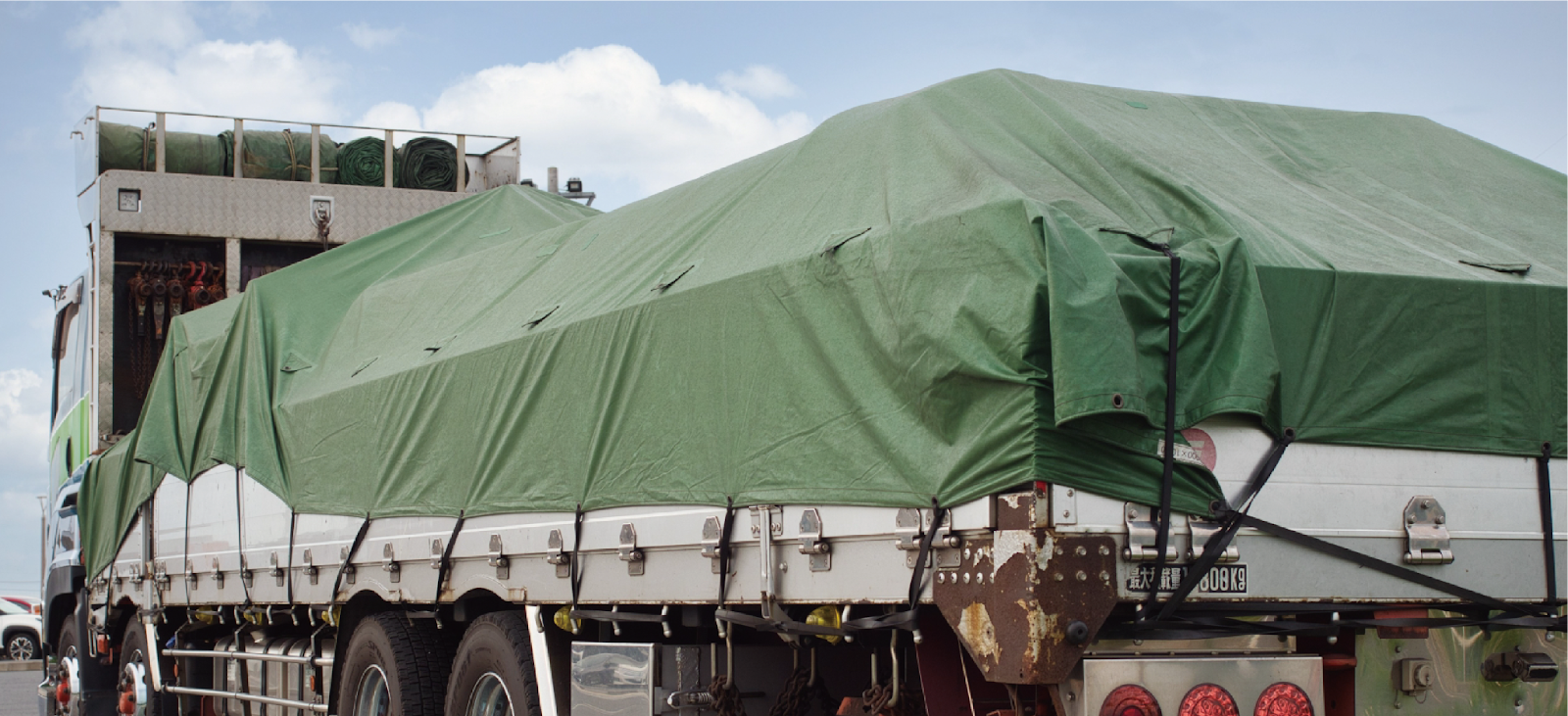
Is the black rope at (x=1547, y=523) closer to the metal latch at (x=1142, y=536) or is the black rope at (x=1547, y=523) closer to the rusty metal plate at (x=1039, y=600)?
the metal latch at (x=1142, y=536)

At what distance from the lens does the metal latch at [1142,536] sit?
3.94m

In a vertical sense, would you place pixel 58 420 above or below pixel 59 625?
above

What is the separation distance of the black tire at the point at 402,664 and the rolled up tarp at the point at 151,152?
284 inches

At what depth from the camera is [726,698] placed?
215 inches

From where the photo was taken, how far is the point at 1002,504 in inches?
156

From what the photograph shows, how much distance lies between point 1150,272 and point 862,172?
1.42 m

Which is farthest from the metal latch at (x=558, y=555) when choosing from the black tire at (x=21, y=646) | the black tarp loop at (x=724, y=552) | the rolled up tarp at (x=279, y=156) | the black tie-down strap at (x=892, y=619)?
the black tire at (x=21, y=646)

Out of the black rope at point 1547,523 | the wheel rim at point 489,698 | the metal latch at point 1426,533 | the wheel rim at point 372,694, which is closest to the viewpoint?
the metal latch at point 1426,533

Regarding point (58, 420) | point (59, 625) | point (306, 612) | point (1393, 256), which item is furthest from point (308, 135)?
point (1393, 256)

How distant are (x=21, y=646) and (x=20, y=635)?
0.74 ft

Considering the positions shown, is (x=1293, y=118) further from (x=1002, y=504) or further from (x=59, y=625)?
(x=59, y=625)

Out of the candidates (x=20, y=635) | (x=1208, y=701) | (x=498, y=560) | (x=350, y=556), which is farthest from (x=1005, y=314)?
(x=20, y=635)

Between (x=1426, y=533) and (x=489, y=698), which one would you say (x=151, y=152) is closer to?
(x=489, y=698)

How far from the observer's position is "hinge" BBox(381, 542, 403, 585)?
753 centimetres
